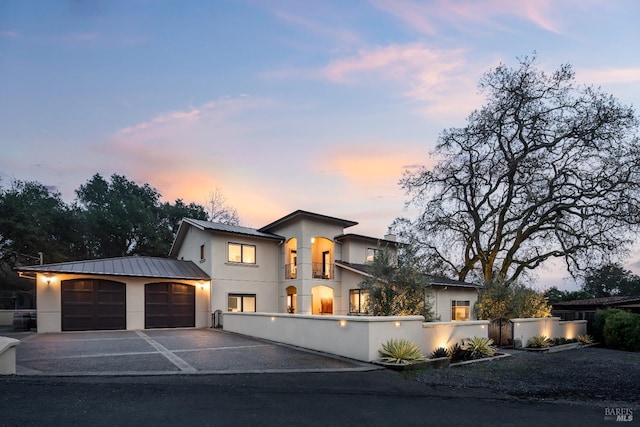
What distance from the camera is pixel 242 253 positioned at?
26219 millimetres

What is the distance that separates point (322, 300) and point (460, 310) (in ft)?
27.8

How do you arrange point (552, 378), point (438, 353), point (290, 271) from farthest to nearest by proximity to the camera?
point (290, 271) → point (438, 353) → point (552, 378)

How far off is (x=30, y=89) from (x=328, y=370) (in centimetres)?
1632

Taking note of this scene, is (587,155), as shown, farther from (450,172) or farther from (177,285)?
(177,285)

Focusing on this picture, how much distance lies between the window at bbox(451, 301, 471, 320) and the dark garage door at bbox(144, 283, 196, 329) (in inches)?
592

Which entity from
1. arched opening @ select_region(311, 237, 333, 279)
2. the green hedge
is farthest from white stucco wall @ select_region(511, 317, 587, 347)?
arched opening @ select_region(311, 237, 333, 279)

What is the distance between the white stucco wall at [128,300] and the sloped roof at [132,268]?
37 centimetres

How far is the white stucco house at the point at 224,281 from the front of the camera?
68.7 ft

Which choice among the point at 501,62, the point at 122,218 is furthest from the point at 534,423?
the point at 122,218

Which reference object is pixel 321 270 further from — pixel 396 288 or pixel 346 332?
pixel 346 332

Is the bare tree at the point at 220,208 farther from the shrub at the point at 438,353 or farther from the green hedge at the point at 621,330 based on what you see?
the shrub at the point at 438,353

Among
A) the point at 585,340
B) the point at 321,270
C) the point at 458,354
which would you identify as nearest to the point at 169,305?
the point at 321,270

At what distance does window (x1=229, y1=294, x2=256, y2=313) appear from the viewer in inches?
1001

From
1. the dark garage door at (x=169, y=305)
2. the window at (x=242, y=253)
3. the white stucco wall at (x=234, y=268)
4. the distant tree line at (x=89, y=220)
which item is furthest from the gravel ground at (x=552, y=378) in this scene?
the distant tree line at (x=89, y=220)
